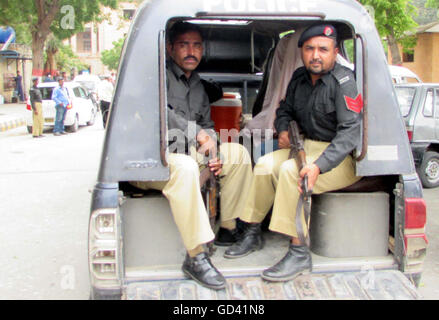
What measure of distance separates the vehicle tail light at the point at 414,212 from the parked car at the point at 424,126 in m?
5.27

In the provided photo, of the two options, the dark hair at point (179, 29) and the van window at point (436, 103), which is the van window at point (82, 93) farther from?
the dark hair at point (179, 29)

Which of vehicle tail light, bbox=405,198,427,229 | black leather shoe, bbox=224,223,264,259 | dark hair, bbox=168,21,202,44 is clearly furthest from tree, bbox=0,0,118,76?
vehicle tail light, bbox=405,198,427,229

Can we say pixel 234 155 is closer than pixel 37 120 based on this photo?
Yes

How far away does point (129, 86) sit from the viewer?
248 centimetres

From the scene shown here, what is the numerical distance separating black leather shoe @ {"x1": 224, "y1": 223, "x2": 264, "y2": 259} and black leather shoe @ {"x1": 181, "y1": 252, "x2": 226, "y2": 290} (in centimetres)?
38

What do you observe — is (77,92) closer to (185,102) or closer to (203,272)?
(185,102)

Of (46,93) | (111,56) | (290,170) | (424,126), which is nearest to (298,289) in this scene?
(290,170)

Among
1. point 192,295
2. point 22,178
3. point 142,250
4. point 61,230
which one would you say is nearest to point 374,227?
point 192,295

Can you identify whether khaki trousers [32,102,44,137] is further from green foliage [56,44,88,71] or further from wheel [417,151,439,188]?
green foliage [56,44,88,71]

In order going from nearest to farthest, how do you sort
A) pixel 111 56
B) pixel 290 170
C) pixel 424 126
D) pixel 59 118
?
pixel 290 170
pixel 424 126
pixel 59 118
pixel 111 56

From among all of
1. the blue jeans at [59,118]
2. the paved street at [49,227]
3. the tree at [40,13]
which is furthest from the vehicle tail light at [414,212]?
the tree at [40,13]

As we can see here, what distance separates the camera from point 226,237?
10.8ft

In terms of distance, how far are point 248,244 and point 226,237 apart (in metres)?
0.27

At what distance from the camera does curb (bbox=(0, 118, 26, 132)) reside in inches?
673
